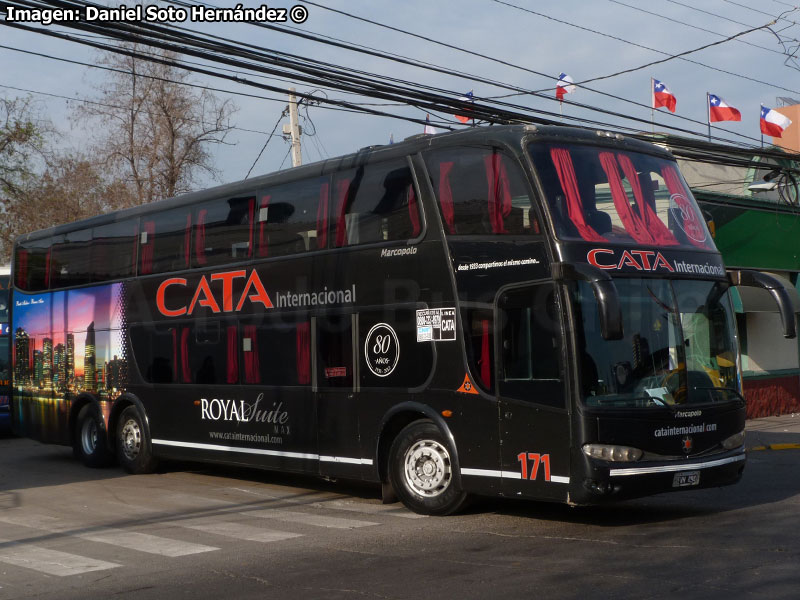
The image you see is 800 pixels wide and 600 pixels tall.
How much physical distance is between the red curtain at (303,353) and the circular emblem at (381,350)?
1.13m

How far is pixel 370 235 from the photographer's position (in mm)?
11797

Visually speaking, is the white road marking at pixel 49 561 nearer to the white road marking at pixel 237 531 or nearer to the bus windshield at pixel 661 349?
the white road marking at pixel 237 531

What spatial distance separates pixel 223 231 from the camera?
46.1ft

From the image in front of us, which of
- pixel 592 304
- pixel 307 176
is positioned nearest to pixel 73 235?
pixel 307 176

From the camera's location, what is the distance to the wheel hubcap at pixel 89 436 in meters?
16.9

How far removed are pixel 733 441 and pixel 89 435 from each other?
11287mm

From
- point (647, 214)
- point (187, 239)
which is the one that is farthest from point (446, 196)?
point (187, 239)

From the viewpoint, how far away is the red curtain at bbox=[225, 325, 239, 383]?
45.1 feet

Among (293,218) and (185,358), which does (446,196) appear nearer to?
(293,218)

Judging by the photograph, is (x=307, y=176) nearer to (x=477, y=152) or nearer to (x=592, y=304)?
(x=477, y=152)

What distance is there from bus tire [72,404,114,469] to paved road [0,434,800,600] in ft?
7.93

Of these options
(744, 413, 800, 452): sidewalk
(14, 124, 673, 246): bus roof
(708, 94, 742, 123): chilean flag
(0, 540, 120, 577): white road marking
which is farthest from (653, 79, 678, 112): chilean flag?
(0, 540, 120, 577): white road marking

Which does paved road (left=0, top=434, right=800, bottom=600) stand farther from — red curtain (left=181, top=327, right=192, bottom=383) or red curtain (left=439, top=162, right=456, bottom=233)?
red curtain (left=439, top=162, right=456, bottom=233)

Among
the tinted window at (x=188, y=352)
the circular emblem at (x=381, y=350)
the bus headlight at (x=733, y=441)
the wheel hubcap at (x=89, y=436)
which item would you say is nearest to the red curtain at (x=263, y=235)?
the tinted window at (x=188, y=352)
